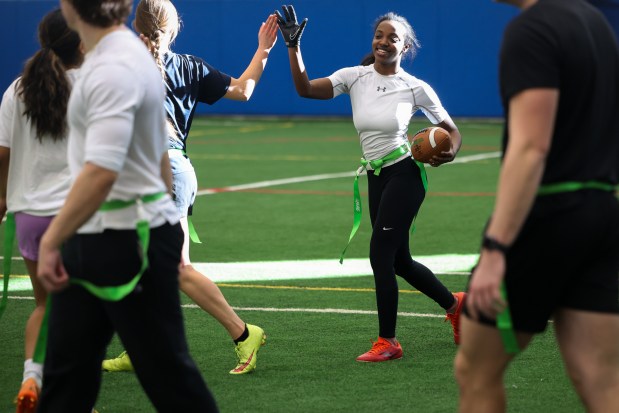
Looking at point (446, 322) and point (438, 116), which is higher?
point (438, 116)

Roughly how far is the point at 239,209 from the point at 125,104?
32.8 feet

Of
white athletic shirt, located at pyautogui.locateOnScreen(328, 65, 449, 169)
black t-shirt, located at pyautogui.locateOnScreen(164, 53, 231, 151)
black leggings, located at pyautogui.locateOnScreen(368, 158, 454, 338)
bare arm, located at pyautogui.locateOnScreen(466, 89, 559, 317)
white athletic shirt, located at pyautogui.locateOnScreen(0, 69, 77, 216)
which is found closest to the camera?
bare arm, located at pyautogui.locateOnScreen(466, 89, 559, 317)

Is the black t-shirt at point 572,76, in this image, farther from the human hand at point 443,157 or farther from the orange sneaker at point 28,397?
the human hand at point 443,157

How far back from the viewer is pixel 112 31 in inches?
156

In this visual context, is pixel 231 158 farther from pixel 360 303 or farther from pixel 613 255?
pixel 613 255

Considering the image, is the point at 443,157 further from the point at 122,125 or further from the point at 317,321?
the point at 122,125

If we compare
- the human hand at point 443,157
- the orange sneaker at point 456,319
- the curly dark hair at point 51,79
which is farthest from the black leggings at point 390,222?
the curly dark hair at point 51,79

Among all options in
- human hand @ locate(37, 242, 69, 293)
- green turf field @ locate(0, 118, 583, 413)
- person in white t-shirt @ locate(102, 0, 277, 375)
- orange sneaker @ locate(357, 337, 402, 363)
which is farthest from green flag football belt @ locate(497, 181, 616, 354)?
orange sneaker @ locate(357, 337, 402, 363)

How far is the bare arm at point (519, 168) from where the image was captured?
3.45 metres

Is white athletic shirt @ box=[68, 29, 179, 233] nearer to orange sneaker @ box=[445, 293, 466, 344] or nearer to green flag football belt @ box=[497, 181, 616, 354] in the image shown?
green flag football belt @ box=[497, 181, 616, 354]

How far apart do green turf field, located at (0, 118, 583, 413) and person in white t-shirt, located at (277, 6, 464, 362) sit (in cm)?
34

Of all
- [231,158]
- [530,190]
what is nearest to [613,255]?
[530,190]

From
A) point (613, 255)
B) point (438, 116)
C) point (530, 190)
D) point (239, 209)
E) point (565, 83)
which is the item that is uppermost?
point (565, 83)

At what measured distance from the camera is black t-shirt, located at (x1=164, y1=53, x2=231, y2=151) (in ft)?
20.8
